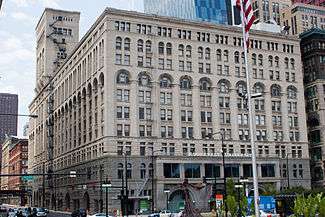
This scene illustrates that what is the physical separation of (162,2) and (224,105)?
2874 inches

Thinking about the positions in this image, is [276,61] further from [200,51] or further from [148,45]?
[148,45]

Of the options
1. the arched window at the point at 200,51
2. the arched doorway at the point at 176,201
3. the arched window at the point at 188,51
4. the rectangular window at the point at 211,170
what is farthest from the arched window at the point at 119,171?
the arched window at the point at 200,51

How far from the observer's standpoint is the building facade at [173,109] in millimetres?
92812

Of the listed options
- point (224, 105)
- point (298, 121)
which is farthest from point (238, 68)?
point (298, 121)

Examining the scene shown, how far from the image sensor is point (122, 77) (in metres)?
94.5

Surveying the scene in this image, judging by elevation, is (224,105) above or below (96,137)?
above

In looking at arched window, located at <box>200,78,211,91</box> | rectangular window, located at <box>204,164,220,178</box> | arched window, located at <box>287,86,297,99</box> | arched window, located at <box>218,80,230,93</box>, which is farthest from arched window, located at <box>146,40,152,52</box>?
arched window, located at <box>287,86,297,99</box>

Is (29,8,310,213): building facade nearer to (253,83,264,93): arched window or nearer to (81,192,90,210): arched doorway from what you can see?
(81,192,90,210): arched doorway

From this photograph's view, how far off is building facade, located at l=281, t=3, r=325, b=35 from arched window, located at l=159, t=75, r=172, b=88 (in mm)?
88230

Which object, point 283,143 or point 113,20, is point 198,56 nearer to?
point 113,20

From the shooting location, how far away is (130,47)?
95812 mm

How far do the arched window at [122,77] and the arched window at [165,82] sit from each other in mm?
7362

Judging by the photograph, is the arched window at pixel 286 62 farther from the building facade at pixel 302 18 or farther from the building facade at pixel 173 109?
the building facade at pixel 302 18

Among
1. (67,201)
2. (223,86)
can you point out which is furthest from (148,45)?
(67,201)
